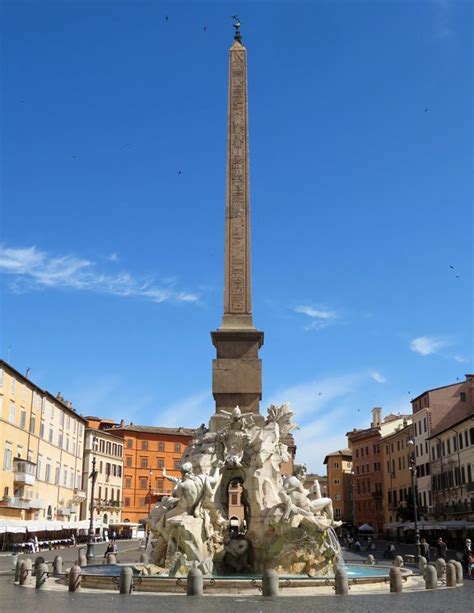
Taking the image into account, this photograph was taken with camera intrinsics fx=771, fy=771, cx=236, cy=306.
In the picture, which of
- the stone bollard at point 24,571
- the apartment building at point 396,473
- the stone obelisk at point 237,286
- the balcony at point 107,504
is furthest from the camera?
the balcony at point 107,504

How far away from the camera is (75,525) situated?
37500 millimetres

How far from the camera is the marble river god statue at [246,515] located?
14.1 metres

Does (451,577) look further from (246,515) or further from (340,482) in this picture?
(340,482)

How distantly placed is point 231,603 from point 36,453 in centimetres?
3263

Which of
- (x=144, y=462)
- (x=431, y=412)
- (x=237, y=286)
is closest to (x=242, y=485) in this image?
(x=237, y=286)

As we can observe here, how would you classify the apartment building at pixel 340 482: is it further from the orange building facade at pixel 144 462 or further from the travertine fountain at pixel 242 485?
the travertine fountain at pixel 242 485

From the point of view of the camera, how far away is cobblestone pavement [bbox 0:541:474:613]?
32.9ft

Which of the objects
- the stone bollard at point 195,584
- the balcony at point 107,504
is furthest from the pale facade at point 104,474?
the stone bollard at point 195,584

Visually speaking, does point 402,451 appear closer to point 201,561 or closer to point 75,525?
point 75,525

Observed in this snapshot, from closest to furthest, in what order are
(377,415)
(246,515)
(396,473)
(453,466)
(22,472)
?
(246,515) < (22,472) < (453,466) < (396,473) < (377,415)

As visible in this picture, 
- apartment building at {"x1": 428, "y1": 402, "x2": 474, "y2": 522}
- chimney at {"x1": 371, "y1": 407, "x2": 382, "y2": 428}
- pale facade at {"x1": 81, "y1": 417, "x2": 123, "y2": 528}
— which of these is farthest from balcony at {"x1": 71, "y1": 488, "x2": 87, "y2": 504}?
chimney at {"x1": 371, "y1": 407, "x2": 382, "y2": 428}

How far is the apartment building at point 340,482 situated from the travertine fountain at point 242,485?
6457cm

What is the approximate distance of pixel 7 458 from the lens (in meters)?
36.6

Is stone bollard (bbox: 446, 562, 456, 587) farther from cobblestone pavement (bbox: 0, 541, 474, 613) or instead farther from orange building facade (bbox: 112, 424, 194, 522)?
orange building facade (bbox: 112, 424, 194, 522)
